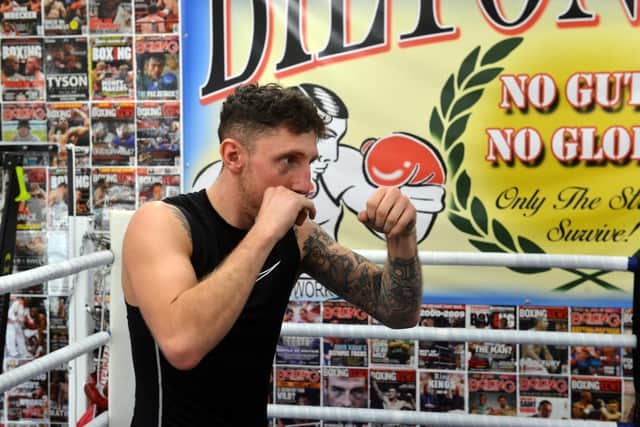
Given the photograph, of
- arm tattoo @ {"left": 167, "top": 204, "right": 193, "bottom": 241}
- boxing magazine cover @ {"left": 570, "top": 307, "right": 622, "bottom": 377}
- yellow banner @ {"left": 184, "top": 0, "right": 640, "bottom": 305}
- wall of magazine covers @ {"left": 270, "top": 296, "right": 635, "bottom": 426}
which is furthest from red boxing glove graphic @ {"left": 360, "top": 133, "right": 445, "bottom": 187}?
arm tattoo @ {"left": 167, "top": 204, "right": 193, "bottom": 241}

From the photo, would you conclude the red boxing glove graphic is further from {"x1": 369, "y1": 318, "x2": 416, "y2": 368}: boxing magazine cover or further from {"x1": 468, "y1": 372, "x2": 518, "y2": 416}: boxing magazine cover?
{"x1": 468, "y1": 372, "x2": 518, "y2": 416}: boxing magazine cover

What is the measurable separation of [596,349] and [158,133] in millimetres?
2059

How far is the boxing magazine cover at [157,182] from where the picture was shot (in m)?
2.99

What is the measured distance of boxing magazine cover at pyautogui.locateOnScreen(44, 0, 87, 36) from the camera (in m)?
3.02

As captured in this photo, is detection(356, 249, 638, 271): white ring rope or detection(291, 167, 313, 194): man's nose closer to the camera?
detection(291, 167, 313, 194): man's nose

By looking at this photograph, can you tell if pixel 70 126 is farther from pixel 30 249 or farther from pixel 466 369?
pixel 466 369

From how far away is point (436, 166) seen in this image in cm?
277

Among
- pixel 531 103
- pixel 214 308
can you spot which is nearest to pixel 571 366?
pixel 531 103

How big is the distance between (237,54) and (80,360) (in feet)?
4.62

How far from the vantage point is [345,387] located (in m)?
2.95

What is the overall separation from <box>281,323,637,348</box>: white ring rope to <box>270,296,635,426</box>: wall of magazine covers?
0.89 m

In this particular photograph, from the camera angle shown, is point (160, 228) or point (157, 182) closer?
point (160, 228)

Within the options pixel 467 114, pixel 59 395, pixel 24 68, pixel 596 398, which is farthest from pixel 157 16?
pixel 596 398

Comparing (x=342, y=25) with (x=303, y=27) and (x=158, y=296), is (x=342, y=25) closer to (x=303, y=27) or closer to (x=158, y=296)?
(x=303, y=27)
